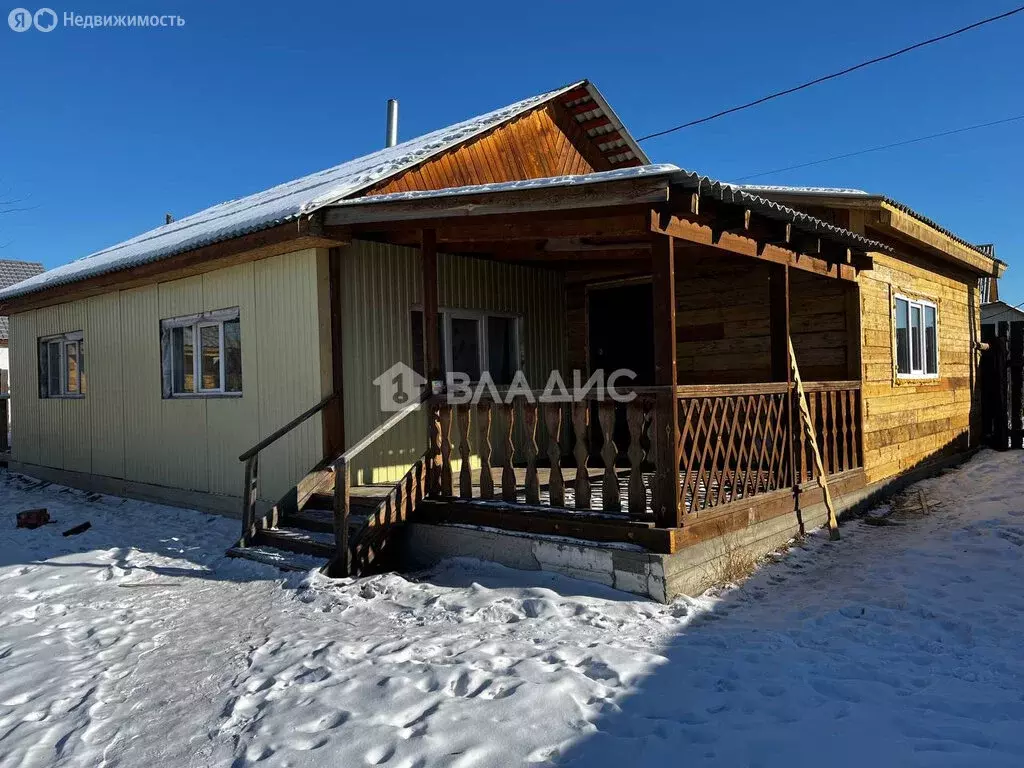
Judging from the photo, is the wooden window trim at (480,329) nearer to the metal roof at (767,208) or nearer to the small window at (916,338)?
the metal roof at (767,208)

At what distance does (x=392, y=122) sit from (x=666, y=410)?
1326cm

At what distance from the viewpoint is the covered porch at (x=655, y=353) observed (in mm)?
5301

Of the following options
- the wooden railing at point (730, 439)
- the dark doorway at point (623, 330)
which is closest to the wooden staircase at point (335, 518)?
the wooden railing at point (730, 439)

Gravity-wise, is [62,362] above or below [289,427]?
above

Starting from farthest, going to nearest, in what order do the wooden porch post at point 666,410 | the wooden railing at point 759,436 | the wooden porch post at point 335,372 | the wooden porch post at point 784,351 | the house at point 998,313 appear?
the house at point 998,313 → the wooden porch post at point 335,372 → the wooden porch post at point 784,351 → the wooden railing at point 759,436 → the wooden porch post at point 666,410

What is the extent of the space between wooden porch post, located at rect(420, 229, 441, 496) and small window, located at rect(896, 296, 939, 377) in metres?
6.42

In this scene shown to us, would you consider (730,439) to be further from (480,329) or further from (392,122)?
(392,122)

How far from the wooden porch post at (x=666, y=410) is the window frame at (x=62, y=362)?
9334 millimetres

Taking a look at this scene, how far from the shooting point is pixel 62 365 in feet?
38.7

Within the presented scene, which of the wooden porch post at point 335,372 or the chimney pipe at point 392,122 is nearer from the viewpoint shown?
the wooden porch post at point 335,372

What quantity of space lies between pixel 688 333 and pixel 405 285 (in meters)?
3.46

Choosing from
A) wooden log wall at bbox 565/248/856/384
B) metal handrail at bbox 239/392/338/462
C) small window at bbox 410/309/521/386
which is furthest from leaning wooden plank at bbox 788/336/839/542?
metal handrail at bbox 239/392/338/462

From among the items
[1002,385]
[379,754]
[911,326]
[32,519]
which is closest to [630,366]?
[911,326]

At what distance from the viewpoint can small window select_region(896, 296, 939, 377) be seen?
388 inches
